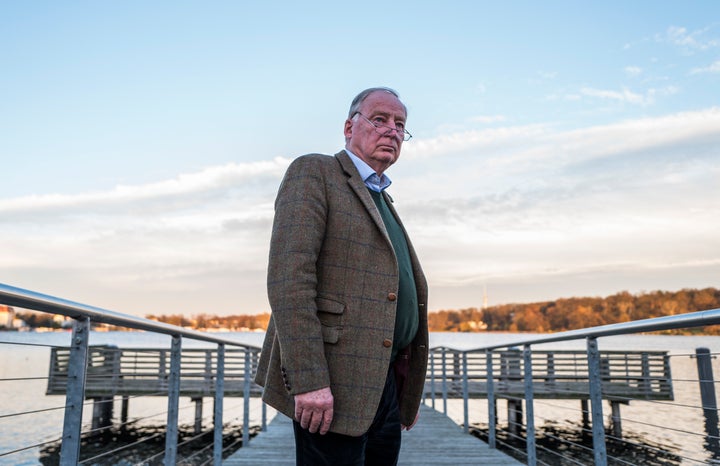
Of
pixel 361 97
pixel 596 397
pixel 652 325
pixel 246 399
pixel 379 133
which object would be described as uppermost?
pixel 361 97

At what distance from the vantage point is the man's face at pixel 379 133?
1524 millimetres

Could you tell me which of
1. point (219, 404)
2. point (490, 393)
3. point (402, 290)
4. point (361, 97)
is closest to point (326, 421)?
point (402, 290)

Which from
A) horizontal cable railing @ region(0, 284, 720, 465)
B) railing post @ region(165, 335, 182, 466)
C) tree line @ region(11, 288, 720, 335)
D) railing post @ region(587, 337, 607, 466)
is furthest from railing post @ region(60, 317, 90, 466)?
tree line @ region(11, 288, 720, 335)

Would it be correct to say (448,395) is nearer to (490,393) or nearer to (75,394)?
(490,393)

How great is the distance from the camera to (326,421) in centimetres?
119

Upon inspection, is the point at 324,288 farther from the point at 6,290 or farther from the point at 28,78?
the point at 28,78

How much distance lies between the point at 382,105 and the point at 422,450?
3.45 m

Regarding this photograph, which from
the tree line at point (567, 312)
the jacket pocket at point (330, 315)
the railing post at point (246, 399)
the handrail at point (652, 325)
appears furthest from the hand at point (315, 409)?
the tree line at point (567, 312)

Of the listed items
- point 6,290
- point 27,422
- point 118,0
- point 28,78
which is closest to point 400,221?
point 6,290

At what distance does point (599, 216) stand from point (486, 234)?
671 cm

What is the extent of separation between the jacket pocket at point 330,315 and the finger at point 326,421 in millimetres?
162

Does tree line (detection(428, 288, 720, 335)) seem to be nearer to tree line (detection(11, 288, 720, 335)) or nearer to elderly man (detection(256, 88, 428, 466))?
tree line (detection(11, 288, 720, 335))

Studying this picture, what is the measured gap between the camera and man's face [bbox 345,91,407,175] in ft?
5.00

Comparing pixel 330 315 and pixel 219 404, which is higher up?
pixel 330 315
